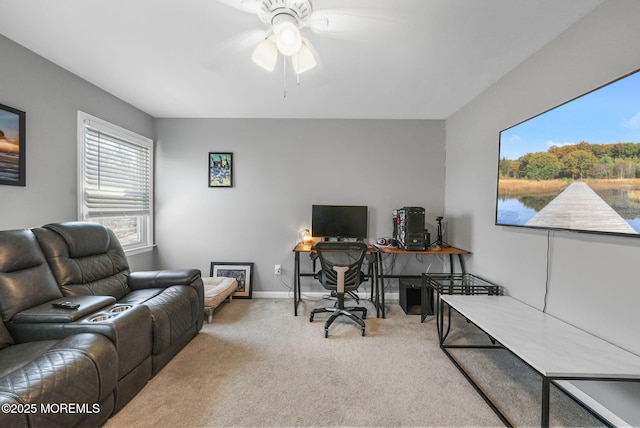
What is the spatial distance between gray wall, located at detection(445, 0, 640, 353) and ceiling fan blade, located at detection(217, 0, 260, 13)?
82.0 inches

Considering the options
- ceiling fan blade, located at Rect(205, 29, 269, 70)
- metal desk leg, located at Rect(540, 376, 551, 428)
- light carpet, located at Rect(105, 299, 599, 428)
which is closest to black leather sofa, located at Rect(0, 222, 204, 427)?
light carpet, located at Rect(105, 299, 599, 428)

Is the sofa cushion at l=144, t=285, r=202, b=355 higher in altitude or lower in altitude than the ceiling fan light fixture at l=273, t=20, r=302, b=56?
lower

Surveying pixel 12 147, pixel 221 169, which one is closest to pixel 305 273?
pixel 221 169

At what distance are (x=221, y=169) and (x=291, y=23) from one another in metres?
2.45

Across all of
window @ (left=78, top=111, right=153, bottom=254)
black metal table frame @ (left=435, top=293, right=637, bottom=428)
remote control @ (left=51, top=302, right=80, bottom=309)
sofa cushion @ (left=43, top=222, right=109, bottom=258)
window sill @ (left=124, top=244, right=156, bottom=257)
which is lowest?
black metal table frame @ (left=435, top=293, right=637, bottom=428)

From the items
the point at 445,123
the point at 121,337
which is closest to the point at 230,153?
the point at 121,337

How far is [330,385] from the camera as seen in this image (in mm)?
1787

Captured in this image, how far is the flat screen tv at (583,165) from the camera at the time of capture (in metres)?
1.34

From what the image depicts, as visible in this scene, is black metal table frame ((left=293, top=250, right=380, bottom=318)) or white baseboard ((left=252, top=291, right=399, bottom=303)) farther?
white baseboard ((left=252, top=291, right=399, bottom=303))

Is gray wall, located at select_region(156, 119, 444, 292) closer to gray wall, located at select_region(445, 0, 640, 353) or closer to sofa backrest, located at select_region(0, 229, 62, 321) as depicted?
gray wall, located at select_region(445, 0, 640, 353)

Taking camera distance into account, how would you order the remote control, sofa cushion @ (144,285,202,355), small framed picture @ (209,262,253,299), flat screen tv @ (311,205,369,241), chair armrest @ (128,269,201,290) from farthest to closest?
small framed picture @ (209,262,253,299)
flat screen tv @ (311,205,369,241)
chair armrest @ (128,269,201,290)
sofa cushion @ (144,285,202,355)
the remote control

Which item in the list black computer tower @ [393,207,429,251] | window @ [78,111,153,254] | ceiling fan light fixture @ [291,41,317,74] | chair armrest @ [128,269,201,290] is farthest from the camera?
black computer tower @ [393,207,429,251]

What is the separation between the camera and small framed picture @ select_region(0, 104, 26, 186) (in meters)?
1.87

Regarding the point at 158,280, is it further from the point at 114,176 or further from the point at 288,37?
the point at 288,37
